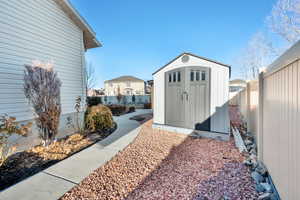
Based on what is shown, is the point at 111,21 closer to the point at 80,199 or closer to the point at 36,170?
the point at 36,170

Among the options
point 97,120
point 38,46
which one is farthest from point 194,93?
point 38,46

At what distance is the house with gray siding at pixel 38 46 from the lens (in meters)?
3.83

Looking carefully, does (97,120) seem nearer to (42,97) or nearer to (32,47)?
(42,97)

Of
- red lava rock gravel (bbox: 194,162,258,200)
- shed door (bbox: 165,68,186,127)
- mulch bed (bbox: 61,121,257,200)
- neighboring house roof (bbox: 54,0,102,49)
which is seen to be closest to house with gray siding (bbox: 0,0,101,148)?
neighboring house roof (bbox: 54,0,102,49)

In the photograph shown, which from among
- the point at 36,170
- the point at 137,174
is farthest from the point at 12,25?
the point at 137,174

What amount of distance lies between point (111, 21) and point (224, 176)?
11098mm

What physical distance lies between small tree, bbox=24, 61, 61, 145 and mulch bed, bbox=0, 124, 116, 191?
40 centimetres

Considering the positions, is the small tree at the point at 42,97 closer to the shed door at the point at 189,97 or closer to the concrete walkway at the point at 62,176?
the concrete walkway at the point at 62,176

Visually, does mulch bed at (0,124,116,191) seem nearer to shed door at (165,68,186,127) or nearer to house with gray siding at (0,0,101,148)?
house with gray siding at (0,0,101,148)

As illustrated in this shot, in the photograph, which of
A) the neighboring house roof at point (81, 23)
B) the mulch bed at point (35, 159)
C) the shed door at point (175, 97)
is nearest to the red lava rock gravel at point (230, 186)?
the shed door at point (175, 97)

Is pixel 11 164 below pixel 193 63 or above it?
below

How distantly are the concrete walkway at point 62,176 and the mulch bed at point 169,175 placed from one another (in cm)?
18

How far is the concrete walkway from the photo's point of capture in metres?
2.07

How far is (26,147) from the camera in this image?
3.86 m
